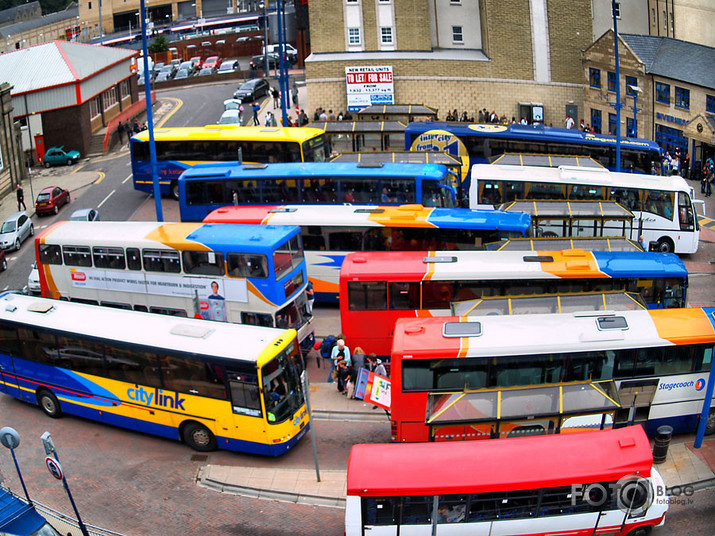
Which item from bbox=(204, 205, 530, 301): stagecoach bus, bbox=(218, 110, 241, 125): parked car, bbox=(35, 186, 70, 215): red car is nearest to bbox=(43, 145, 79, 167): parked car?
bbox=(218, 110, 241, 125): parked car

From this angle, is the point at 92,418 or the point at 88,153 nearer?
the point at 92,418

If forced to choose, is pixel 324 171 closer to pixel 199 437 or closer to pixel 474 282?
pixel 474 282

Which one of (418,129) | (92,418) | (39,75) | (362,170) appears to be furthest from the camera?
(39,75)

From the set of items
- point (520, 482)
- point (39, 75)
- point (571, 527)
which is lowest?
point (571, 527)

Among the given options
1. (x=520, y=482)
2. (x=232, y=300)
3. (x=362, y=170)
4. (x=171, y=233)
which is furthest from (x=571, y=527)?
Answer: (x=362, y=170)

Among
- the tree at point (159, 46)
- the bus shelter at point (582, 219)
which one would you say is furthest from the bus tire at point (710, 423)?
the tree at point (159, 46)

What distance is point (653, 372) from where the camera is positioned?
A: 66.8ft

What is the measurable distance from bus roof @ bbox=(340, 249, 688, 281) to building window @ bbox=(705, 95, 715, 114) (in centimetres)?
2159

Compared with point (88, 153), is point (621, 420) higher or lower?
lower

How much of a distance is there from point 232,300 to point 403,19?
1497 inches

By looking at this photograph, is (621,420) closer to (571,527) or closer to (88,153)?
(571,527)

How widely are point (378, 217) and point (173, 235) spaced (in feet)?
22.6

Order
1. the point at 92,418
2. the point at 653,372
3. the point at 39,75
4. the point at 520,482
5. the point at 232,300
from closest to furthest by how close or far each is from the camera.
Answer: the point at 520,482 < the point at 653,372 < the point at 92,418 < the point at 232,300 < the point at 39,75

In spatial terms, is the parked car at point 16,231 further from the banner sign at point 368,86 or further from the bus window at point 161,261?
the banner sign at point 368,86
